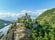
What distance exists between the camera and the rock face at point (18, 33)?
103 feet

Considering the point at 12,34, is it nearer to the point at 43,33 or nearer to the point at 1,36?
the point at 1,36

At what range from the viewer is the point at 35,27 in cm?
4122

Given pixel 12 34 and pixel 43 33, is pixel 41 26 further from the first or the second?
pixel 12 34

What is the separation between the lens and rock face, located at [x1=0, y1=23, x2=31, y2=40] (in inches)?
1235

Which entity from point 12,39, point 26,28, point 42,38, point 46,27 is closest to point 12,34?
point 12,39

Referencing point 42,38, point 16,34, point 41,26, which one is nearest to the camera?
point 16,34

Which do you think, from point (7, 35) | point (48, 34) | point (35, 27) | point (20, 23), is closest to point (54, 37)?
point (48, 34)

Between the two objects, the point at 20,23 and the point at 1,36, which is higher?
the point at 20,23

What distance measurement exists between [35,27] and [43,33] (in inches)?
96.0

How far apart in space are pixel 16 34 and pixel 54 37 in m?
9.73

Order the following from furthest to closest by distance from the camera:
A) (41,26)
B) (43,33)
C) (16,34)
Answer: (41,26) → (43,33) → (16,34)

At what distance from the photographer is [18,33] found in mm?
31938

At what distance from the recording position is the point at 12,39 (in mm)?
33062

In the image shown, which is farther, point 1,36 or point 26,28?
point 1,36
